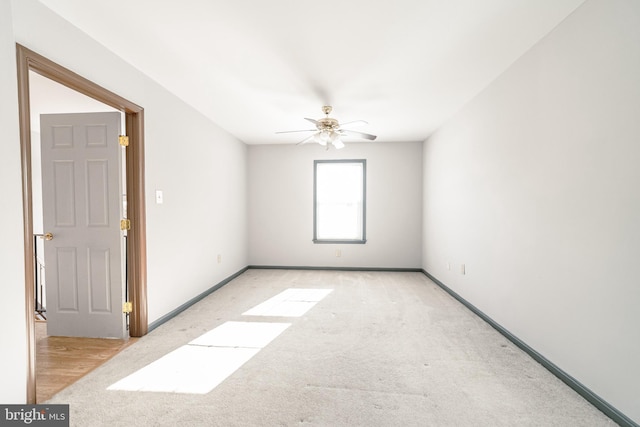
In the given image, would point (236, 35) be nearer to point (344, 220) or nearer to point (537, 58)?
point (537, 58)

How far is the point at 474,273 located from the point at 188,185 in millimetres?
3789

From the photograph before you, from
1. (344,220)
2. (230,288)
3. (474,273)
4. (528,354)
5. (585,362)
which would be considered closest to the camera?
(585,362)

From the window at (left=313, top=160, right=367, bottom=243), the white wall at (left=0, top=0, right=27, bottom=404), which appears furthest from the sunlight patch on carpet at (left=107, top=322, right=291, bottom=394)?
the window at (left=313, top=160, right=367, bottom=243)

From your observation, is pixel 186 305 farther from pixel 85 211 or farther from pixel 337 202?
pixel 337 202

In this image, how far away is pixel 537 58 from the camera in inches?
88.7

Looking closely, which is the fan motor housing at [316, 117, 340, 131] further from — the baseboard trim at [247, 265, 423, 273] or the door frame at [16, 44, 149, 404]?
the baseboard trim at [247, 265, 423, 273]

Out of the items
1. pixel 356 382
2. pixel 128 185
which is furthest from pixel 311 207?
pixel 356 382

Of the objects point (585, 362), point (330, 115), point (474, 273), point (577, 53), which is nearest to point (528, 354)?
point (585, 362)

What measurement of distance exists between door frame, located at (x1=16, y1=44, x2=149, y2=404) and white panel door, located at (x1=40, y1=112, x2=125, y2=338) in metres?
0.10

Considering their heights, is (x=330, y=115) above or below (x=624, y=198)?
above

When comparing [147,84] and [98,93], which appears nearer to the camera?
[98,93]

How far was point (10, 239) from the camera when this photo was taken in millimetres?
1606

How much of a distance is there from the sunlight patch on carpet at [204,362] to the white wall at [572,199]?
2.36 metres

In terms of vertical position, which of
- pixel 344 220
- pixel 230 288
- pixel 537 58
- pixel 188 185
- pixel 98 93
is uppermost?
pixel 537 58
